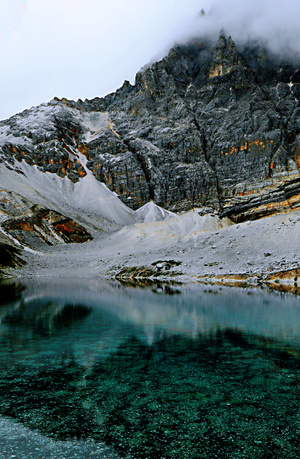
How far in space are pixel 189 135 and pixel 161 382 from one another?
161047 millimetres

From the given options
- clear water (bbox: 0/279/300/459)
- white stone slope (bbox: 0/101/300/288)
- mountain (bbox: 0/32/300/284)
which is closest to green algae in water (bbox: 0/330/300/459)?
clear water (bbox: 0/279/300/459)

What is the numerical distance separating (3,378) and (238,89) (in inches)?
7061

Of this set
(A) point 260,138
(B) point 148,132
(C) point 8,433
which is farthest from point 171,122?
(C) point 8,433

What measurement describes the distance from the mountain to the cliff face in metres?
0.51

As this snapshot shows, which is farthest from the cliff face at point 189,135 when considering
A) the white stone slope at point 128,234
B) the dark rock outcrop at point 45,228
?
the dark rock outcrop at point 45,228

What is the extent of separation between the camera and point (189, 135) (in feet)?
540

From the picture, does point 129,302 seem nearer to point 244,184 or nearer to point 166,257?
point 166,257

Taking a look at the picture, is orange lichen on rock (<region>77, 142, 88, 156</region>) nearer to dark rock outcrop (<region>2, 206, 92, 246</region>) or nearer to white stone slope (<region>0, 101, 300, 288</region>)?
white stone slope (<region>0, 101, 300, 288</region>)

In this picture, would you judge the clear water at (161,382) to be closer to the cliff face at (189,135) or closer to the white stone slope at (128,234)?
the white stone slope at (128,234)

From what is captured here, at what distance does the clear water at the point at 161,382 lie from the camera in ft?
27.9

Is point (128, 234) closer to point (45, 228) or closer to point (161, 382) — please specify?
point (45, 228)

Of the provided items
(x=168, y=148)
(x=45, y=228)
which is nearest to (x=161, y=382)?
(x=45, y=228)

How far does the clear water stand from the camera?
8.52 m

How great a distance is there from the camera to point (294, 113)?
150m
